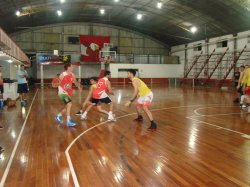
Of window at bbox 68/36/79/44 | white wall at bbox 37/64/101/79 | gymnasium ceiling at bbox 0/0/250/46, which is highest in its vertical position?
gymnasium ceiling at bbox 0/0/250/46

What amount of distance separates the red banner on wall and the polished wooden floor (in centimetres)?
2474

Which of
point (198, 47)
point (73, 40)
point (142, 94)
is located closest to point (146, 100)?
point (142, 94)

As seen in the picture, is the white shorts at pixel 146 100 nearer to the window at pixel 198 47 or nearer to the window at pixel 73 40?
the window at pixel 198 47

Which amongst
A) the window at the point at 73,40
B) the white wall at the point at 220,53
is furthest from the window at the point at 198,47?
the window at the point at 73,40

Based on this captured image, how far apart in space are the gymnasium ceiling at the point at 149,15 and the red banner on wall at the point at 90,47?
2.41 m

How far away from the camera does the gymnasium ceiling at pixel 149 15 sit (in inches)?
870

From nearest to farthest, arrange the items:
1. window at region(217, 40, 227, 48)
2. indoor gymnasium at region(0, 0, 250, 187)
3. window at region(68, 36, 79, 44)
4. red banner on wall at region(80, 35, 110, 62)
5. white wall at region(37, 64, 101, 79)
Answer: indoor gymnasium at region(0, 0, 250, 187) → window at region(217, 40, 227, 48) → red banner on wall at region(80, 35, 110, 62) → white wall at region(37, 64, 101, 79) → window at region(68, 36, 79, 44)

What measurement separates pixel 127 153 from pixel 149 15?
25.9 meters

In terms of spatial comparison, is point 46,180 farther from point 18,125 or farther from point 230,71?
point 230,71

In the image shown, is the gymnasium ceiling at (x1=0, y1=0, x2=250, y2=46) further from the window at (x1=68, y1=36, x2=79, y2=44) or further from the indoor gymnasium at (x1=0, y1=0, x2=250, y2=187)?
the window at (x1=68, y1=36, x2=79, y2=44)

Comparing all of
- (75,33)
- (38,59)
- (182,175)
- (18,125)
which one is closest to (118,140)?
(182,175)

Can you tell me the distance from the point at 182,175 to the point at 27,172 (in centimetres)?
241

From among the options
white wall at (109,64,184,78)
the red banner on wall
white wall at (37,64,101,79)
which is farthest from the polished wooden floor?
white wall at (109,64,184,78)

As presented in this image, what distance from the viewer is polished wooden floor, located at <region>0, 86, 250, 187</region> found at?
3744mm
